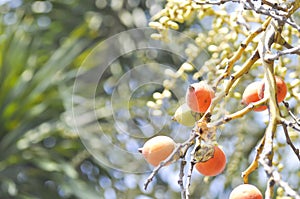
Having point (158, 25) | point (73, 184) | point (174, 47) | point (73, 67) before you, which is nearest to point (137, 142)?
point (174, 47)

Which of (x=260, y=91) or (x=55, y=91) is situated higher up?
(x=260, y=91)

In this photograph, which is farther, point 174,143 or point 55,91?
point 55,91

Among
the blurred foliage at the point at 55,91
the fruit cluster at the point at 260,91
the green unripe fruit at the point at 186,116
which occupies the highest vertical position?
the fruit cluster at the point at 260,91

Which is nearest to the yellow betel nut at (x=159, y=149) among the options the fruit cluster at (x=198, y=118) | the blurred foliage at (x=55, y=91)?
the fruit cluster at (x=198, y=118)

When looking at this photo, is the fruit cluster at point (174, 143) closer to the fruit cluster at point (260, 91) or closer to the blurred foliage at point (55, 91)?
the fruit cluster at point (260, 91)

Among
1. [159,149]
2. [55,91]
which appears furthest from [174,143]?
[55,91]

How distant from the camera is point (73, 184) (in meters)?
2.38

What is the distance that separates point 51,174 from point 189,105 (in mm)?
1908

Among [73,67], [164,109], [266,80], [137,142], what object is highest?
[266,80]

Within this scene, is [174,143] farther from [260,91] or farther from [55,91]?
[55,91]

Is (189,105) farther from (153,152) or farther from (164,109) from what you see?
(164,109)

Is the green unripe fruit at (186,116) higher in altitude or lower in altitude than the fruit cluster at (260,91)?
lower

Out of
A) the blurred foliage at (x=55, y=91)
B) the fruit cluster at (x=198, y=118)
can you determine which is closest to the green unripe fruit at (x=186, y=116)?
the fruit cluster at (x=198, y=118)

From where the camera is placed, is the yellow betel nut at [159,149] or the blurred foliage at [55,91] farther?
the blurred foliage at [55,91]
